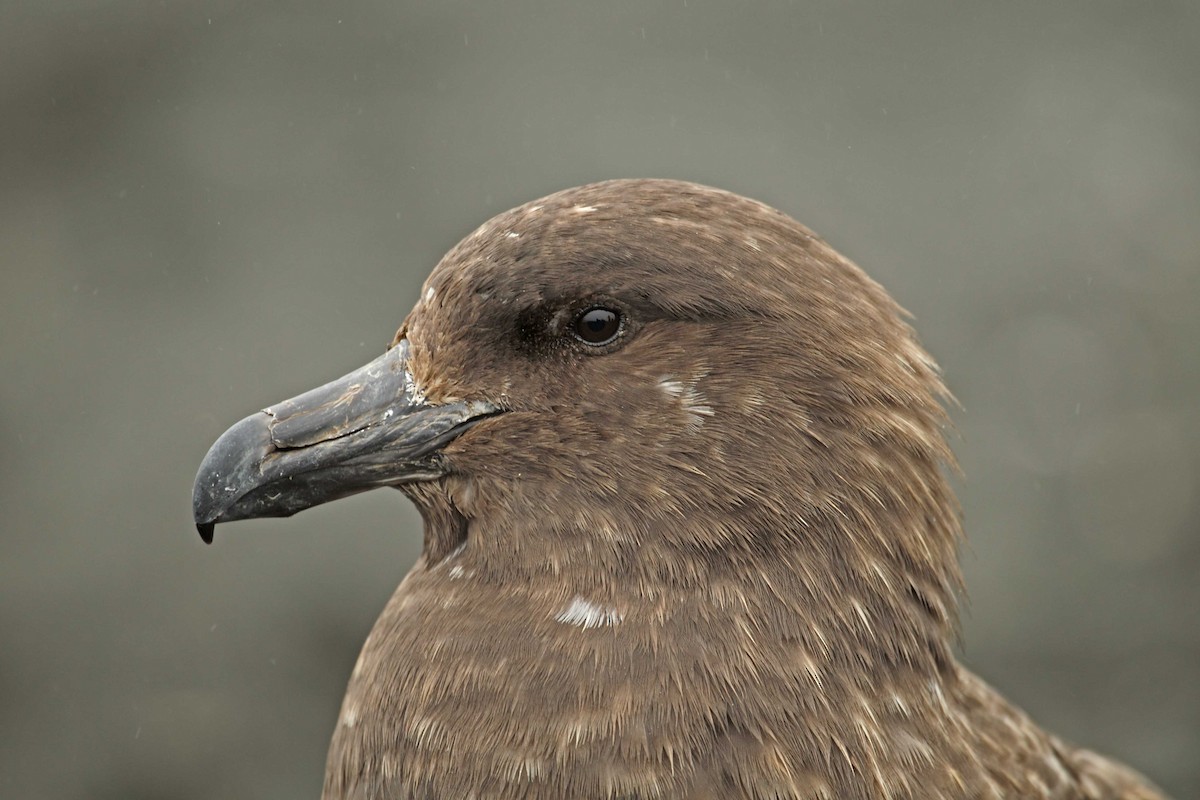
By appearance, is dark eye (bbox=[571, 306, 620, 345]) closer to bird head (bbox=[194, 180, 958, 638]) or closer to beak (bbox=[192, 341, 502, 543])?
bird head (bbox=[194, 180, 958, 638])

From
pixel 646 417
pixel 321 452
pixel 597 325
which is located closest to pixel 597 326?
pixel 597 325

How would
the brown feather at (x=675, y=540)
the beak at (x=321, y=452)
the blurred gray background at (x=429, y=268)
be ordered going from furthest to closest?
the blurred gray background at (x=429, y=268) → the beak at (x=321, y=452) → the brown feather at (x=675, y=540)

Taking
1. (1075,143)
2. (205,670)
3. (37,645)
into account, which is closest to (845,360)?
(205,670)

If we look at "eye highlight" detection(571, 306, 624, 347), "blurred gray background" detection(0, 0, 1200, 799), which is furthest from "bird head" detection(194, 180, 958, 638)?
"blurred gray background" detection(0, 0, 1200, 799)

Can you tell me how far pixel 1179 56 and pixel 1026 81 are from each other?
2.86ft

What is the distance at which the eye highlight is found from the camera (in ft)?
9.01

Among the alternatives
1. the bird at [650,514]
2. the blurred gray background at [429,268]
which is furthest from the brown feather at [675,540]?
the blurred gray background at [429,268]

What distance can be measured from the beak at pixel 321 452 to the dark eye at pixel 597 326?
0.23 m

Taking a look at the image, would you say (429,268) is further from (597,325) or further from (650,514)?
(650,514)

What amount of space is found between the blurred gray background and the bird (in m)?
2.65

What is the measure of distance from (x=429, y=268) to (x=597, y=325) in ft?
10.9

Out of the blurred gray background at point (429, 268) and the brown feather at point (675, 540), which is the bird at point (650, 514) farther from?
the blurred gray background at point (429, 268)

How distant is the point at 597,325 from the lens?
2752 millimetres

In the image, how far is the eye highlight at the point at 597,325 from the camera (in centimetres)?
275
